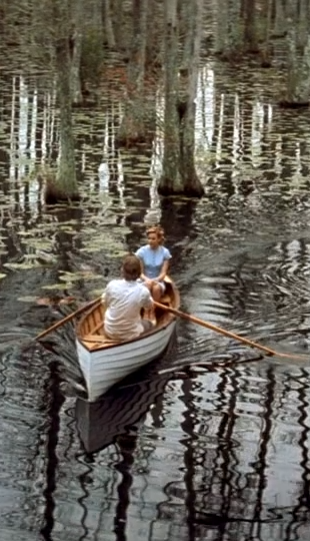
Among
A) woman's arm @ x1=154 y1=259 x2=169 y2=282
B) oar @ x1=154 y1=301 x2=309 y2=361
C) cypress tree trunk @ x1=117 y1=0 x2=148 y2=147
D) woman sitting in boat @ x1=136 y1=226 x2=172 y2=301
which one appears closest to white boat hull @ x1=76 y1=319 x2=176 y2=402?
oar @ x1=154 y1=301 x2=309 y2=361

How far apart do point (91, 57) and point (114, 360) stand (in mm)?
24881

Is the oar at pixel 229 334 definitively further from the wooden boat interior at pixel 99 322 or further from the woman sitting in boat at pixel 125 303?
the woman sitting in boat at pixel 125 303

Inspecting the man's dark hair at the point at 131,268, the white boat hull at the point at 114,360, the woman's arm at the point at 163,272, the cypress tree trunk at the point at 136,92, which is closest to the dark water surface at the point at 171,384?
the white boat hull at the point at 114,360

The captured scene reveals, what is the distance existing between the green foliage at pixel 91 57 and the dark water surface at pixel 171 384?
12.9 m

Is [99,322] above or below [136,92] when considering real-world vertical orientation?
below

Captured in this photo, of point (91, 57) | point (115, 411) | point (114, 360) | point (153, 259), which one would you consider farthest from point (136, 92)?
point (115, 411)

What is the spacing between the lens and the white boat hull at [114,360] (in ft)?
35.3

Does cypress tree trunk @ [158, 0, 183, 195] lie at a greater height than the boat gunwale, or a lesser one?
greater

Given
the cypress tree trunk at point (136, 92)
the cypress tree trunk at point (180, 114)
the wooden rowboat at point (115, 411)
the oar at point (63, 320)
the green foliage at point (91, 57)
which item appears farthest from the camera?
the green foliage at point (91, 57)

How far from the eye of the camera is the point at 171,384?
1127 cm

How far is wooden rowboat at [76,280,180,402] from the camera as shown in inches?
425

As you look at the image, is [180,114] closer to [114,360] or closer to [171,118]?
[171,118]

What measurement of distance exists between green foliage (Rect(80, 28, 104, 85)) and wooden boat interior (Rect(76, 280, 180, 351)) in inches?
863

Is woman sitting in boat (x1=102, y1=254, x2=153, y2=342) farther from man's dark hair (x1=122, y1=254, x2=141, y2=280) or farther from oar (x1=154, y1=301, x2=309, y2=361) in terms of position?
oar (x1=154, y1=301, x2=309, y2=361)
